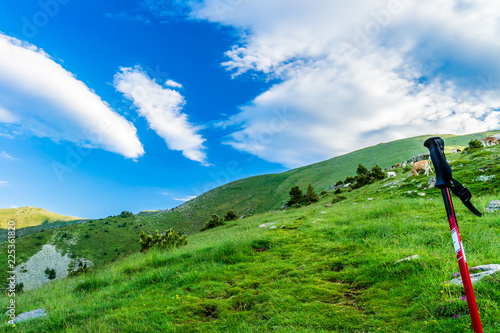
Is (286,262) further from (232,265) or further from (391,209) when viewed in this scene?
(391,209)

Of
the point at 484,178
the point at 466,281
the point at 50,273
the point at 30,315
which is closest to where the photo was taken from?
the point at 466,281

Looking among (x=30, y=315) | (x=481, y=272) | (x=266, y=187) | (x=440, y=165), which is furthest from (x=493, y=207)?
A: (x=266, y=187)

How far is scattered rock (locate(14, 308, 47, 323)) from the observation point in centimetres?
605

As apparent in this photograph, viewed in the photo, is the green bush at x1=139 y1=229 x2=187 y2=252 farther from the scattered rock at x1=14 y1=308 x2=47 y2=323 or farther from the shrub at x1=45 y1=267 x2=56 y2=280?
the shrub at x1=45 y1=267 x2=56 y2=280

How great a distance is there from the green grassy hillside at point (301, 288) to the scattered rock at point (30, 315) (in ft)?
0.59

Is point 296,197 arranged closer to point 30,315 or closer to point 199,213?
point 30,315

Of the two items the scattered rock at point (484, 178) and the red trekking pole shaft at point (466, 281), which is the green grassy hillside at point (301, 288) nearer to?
the red trekking pole shaft at point (466, 281)

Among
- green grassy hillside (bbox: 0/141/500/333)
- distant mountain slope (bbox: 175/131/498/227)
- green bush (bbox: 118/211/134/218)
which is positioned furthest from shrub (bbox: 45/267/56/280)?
green grassy hillside (bbox: 0/141/500/333)

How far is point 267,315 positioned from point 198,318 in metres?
1.48

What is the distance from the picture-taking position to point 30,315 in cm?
628

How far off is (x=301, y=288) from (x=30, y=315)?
7166 millimetres

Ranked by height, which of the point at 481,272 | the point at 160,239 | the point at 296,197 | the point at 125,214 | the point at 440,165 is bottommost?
the point at 481,272

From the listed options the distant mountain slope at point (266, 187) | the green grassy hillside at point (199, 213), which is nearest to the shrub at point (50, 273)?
the green grassy hillside at point (199, 213)

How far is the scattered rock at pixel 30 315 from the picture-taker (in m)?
6.05
